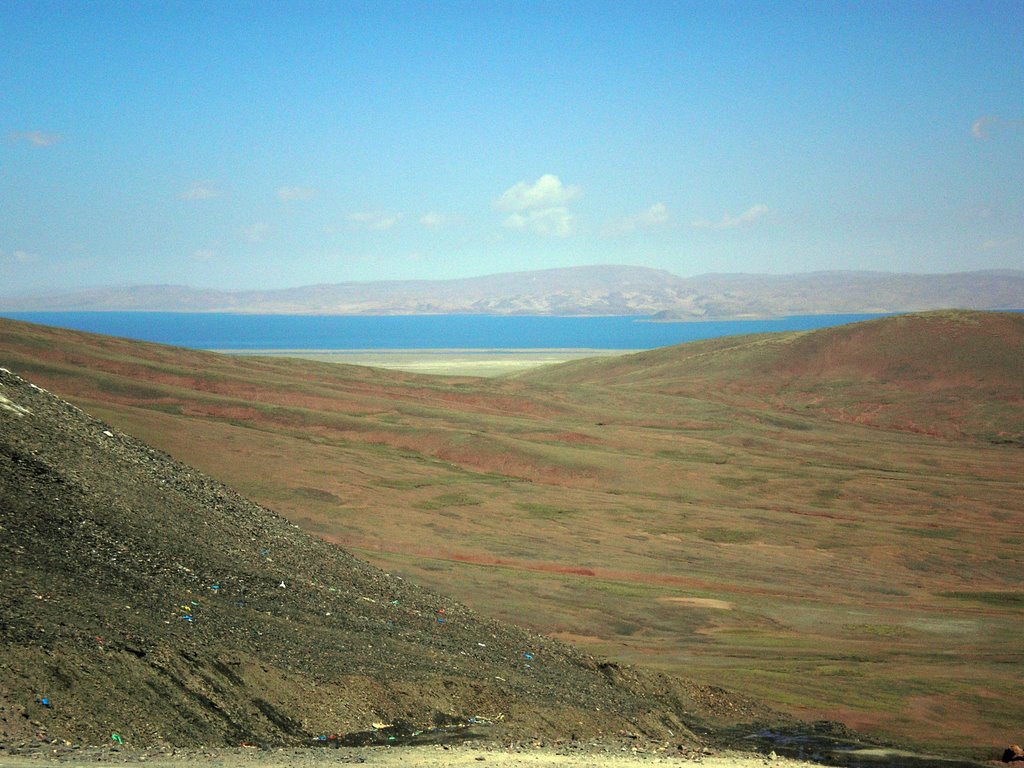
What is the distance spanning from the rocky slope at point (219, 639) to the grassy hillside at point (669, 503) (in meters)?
5.27

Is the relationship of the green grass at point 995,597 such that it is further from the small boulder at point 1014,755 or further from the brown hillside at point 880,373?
the brown hillside at point 880,373

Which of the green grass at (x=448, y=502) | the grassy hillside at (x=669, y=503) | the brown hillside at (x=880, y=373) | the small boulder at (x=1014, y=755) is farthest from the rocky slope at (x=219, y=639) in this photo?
the brown hillside at (x=880, y=373)

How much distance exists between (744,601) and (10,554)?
70.5ft

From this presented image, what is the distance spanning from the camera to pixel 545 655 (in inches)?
787

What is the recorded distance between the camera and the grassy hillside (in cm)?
Answer: 2488

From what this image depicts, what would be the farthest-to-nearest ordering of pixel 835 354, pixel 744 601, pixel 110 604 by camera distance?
pixel 835 354 < pixel 744 601 < pixel 110 604

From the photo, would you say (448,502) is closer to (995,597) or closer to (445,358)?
(995,597)

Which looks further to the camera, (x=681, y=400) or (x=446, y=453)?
(x=681, y=400)

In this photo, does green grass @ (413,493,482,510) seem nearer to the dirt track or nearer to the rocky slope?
the rocky slope

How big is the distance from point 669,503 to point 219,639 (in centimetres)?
3291

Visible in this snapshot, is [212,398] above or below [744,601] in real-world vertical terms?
above

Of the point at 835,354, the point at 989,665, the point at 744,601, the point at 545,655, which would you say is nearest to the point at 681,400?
the point at 835,354

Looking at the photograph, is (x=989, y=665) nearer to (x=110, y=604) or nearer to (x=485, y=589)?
(x=485, y=589)

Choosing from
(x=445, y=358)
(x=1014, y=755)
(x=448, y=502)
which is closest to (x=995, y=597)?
(x=1014, y=755)
